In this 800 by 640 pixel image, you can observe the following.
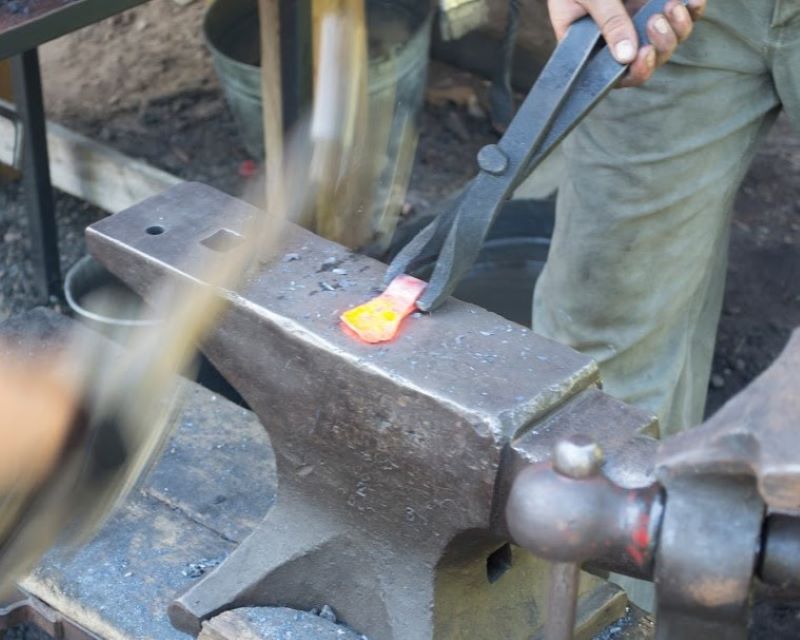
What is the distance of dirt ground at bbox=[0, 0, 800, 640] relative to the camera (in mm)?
3369

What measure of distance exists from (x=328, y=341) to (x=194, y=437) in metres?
0.72

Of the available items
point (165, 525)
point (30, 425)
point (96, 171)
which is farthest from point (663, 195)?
point (96, 171)

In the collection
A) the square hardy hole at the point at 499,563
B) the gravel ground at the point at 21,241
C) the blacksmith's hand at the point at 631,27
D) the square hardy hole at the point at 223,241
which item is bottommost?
the gravel ground at the point at 21,241

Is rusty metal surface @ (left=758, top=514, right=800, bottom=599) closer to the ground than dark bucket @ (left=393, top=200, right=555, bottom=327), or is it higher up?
higher up

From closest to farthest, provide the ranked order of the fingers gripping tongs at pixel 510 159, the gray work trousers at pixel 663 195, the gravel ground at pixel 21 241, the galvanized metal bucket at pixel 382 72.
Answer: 1. the fingers gripping tongs at pixel 510 159
2. the gray work trousers at pixel 663 195
3. the galvanized metal bucket at pixel 382 72
4. the gravel ground at pixel 21 241

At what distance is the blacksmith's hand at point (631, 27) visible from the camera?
1590 mm

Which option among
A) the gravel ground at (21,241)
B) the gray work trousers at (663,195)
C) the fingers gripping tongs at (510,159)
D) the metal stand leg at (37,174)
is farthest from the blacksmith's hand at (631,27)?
the gravel ground at (21,241)

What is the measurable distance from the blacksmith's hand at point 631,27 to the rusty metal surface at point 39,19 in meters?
0.75

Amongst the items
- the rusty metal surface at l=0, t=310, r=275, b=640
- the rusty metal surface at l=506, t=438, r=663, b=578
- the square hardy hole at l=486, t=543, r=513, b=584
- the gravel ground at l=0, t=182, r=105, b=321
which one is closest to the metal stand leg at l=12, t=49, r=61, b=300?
the gravel ground at l=0, t=182, r=105, b=321

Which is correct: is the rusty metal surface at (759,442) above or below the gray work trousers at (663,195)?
above

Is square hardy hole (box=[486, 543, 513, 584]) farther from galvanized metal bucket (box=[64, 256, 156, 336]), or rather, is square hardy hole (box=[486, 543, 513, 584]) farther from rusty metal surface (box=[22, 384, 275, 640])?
galvanized metal bucket (box=[64, 256, 156, 336])

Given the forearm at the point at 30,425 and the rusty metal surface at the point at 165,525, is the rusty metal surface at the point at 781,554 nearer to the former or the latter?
the rusty metal surface at the point at 165,525

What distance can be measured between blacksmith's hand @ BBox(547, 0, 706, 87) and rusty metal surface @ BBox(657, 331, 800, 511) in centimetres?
60

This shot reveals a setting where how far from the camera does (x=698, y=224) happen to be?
2260mm
